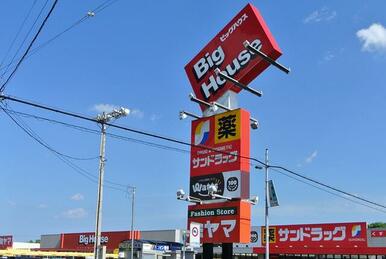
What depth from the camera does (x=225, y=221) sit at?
23.0 metres

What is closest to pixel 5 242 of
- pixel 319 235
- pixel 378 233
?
pixel 319 235

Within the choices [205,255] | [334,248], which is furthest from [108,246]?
[205,255]

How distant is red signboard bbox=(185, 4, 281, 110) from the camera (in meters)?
23.6

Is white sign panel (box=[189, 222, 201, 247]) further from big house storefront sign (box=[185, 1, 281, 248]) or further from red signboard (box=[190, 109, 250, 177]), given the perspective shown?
red signboard (box=[190, 109, 250, 177])

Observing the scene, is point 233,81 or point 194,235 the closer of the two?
point 194,235

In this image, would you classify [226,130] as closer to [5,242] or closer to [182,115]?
[182,115]

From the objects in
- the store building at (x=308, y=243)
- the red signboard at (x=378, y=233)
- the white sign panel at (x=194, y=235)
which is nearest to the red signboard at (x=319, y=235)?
the store building at (x=308, y=243)

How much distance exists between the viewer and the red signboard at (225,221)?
22.5 m

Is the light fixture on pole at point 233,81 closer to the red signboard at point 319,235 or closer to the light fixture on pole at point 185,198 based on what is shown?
the light fixture on pole at point 185,198

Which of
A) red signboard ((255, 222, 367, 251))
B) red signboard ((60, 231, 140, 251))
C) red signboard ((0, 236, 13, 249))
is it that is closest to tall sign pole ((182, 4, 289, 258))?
red signboard ((255, 222, 367, 251))

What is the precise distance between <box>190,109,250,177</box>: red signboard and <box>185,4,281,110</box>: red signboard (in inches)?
51.1

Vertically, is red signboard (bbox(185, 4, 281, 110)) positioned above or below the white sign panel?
above

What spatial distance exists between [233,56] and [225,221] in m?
7.07

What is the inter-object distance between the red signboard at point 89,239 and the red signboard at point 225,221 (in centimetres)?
4027
